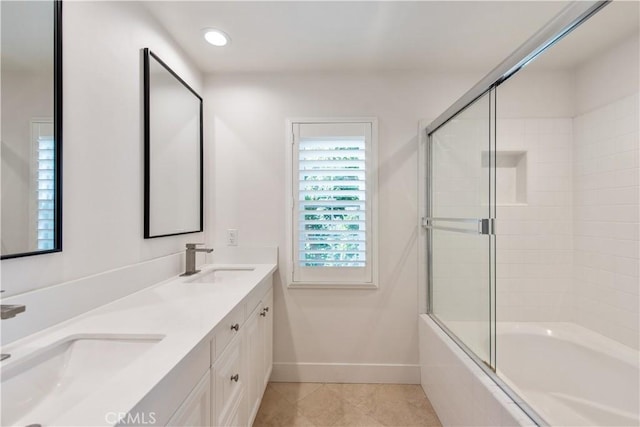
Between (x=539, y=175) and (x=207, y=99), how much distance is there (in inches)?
102

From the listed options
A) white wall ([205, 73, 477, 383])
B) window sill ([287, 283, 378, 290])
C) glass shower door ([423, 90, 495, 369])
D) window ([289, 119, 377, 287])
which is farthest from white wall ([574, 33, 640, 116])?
window sill ([287, 283, 378, 290])

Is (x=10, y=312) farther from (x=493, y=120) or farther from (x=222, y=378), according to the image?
(x=493, y=120)

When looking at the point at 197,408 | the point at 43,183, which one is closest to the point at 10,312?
the point at 43,183

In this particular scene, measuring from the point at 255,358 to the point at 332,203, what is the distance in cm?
114

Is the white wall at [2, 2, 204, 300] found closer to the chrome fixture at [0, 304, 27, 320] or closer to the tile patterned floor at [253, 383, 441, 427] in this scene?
the chrome fixture at [0, 304, 27, 320]

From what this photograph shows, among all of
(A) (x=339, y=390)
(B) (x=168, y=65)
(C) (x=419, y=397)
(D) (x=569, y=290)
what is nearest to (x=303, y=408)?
(A) (x=339, y=390)

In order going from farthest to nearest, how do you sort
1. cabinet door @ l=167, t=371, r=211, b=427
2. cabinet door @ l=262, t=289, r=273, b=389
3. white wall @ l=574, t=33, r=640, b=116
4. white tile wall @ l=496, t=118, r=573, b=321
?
white tile wall @ l=496, t=118, r=573, b=321 < cabinet door @ l=262, t=289, r=273, b=389 < white wall @ l=574, t=33, r=640, b=116 < cabinet door @ l=167, t=371, r=211, b=427

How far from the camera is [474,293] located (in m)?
1.56

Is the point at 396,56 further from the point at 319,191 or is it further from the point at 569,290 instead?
the point at 569,290

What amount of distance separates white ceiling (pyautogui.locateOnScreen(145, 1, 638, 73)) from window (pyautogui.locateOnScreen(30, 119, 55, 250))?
0.99 metres

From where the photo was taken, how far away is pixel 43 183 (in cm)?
98

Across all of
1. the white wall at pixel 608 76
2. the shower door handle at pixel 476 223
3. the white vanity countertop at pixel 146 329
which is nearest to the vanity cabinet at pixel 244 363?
the white vanity countertop at pixel 146 329

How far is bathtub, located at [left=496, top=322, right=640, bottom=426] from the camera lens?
5.25 ft

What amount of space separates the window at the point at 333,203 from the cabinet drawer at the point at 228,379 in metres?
0.89
